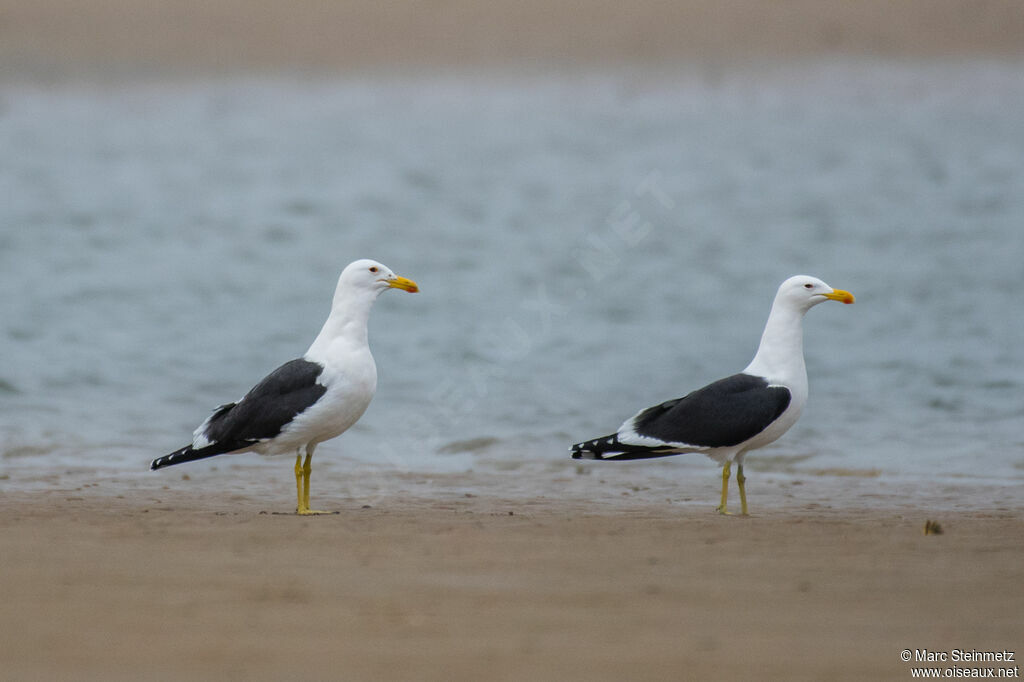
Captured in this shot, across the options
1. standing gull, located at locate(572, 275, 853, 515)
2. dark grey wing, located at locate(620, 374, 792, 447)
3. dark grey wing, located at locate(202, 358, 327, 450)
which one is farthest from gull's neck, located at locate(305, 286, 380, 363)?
dark grey wing, located at locate(620, 374, 792, 447)

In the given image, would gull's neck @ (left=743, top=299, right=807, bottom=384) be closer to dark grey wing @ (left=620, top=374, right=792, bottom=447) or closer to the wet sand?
dark grey wing @ (left=620, top=374, right=792, bottom=447)

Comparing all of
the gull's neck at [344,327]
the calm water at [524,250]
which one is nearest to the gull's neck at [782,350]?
the calm water at [524,250]

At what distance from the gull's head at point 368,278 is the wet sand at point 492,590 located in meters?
1.22

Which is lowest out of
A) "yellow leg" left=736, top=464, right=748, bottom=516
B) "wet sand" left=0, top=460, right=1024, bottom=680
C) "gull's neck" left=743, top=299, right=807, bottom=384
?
"wet sand" left=0, top=460, right=1024, bottom=680

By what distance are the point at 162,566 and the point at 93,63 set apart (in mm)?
18298

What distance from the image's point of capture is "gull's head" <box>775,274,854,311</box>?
8.31 m

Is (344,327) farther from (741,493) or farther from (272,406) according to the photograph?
(741,493)

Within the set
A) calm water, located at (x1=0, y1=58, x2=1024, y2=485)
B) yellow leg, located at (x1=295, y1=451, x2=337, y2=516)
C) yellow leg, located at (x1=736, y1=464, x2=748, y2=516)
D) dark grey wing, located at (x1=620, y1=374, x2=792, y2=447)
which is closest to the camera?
yellow leg, located at (x1=295, y1=451, x2=337, y2=516)

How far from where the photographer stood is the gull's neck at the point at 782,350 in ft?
26.4

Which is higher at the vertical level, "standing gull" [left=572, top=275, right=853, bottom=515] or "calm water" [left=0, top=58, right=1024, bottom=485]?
"calm water" [left=0, top=58, right=1024, bottom=485]

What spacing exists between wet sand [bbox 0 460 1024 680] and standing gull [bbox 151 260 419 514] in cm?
33

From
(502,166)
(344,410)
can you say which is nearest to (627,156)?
(502,166)

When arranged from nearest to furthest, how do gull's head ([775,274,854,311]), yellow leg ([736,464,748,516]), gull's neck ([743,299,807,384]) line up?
1. yellow leg ([736,464,748,516])
2. gull's neck ([743,299,807,384])
3. gull's head ([775,274,854,311])

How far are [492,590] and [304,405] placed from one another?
98.7 inches
